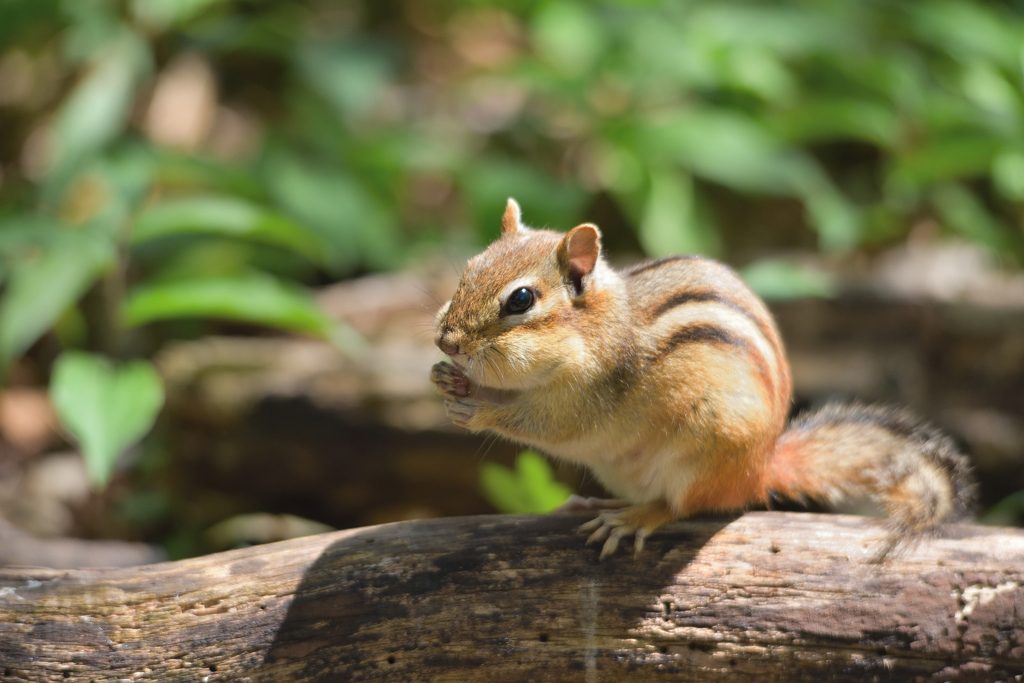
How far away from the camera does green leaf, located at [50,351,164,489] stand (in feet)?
9.46

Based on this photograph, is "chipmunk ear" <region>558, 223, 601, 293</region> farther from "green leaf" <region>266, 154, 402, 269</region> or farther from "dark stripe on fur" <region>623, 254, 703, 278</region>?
"green leaf" <region>266, 154, 402, 269</region>

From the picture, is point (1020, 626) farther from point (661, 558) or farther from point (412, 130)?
point (412, 130)

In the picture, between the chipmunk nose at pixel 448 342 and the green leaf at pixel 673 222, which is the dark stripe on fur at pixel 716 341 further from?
the green leaf at pixel 673 222

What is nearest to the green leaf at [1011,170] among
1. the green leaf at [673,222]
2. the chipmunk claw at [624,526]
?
the green leaf at [673,222]

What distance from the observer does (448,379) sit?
7.47 feet

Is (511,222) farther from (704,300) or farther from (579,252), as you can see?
(704,300)

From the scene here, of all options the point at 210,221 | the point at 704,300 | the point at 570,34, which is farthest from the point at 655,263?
the point at 570,34

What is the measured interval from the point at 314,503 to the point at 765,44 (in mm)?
3393

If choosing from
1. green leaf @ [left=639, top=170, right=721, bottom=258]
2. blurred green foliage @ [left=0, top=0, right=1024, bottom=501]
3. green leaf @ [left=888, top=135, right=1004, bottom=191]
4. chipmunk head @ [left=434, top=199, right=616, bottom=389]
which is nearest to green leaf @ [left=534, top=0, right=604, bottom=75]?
blurred green foliage @ [left=0, top=0, right=1024, bottom=501]

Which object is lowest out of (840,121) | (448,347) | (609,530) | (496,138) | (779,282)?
(609,530)

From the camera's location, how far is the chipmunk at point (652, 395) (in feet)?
7.13

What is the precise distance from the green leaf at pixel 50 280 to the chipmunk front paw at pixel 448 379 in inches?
76.0

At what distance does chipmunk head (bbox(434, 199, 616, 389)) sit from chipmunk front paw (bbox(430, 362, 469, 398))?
40 millimetres

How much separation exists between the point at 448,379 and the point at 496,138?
3461mm
